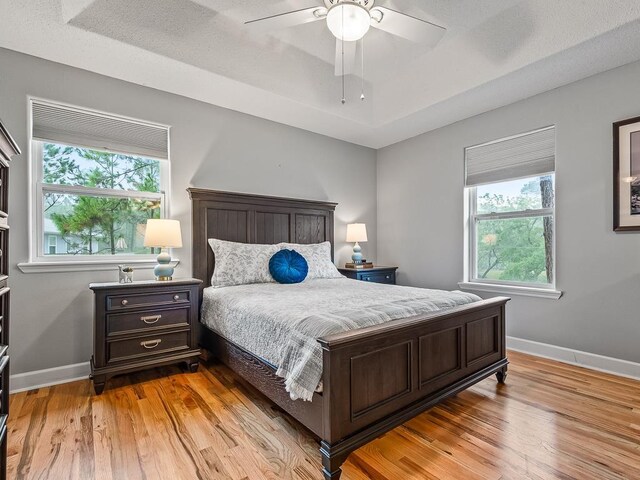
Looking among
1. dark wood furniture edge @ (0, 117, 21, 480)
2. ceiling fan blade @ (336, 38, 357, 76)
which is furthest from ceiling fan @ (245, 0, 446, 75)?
dark wood furniture edge @ (0, 117, 21, 480)

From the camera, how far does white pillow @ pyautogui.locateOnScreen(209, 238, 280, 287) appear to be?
3.20 metres

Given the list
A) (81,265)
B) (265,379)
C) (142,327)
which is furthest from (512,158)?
(81,265)

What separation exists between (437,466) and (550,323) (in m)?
2.30

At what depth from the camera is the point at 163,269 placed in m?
2.92

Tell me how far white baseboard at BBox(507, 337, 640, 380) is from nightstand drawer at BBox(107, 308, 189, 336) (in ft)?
10.8

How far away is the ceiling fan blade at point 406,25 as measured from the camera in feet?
6.96

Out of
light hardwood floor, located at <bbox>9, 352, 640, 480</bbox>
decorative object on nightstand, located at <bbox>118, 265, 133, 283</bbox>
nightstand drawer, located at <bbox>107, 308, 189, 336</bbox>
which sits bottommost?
light hardwood floor, located at <bbox>9, 352, 640, 480</bbox>

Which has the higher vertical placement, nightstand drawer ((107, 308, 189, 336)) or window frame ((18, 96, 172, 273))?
window frame ((18, 96, 172, 273))

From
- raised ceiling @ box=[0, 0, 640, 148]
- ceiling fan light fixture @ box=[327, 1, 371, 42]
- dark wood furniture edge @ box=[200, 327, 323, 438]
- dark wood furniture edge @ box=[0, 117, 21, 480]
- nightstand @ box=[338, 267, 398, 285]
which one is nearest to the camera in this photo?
dark wood furniture edge @ box=[0, 117, 21, 480]

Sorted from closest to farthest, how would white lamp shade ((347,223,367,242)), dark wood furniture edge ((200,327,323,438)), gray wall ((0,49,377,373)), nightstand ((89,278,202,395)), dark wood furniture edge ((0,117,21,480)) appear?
dark wood furniture edge ((0,117,21,480)) < dark wood furniture edge ((200,327,323,438)) < nightstand ((89,278,202,395)) < gray wall ((0,49,377,373)) < white lamp shade ((347,223,367,242))

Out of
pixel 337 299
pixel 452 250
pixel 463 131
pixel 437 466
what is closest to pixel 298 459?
pixel 437 466

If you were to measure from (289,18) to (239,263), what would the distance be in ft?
6.88

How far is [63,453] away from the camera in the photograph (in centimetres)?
177

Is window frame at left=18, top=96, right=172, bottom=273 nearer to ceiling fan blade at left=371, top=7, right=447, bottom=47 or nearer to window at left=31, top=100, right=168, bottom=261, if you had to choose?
window at left=31, top=100, right=168, bottom=261
